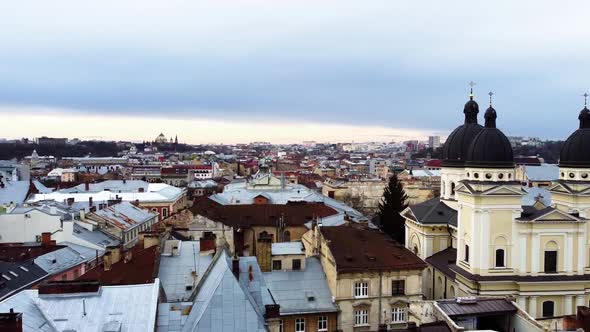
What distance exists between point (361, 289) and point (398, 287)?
2.79m

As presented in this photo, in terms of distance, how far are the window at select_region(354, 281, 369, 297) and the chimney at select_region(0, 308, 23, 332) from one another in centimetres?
2395

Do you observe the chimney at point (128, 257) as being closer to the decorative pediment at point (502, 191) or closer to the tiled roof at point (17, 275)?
the tiled roof at point (17, 275)

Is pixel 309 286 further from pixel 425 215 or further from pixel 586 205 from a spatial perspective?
pixel 586 205

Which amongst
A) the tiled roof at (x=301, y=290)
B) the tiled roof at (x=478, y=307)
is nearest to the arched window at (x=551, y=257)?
the tiled roof at (x=478, y=307)

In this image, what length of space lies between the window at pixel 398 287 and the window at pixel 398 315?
115 centimetres

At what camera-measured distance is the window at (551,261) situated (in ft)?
149

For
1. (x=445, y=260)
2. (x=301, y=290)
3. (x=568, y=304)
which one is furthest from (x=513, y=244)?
(x=301, y=290)

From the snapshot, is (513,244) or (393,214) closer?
(513,244)

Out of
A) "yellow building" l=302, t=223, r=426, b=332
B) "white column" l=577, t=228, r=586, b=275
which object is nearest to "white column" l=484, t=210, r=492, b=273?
"yellow building" l=302, t=223, r=426, b=332

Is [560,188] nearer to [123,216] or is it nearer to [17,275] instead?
[17,275]

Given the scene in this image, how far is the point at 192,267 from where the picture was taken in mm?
40094

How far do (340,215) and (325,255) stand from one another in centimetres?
2497

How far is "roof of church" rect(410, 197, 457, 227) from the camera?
5572 cm

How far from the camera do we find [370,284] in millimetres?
40906
